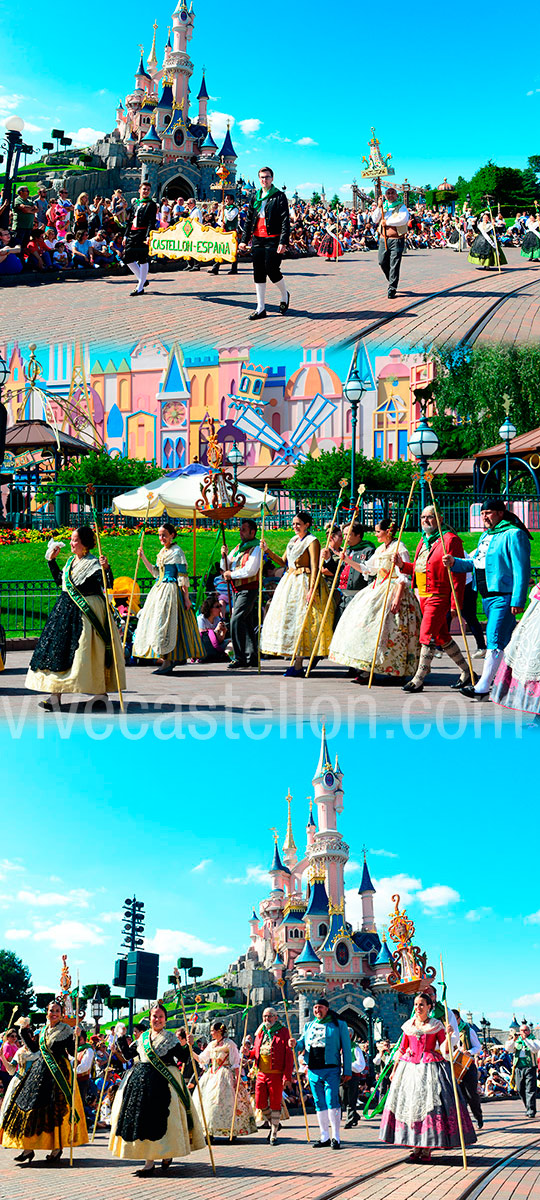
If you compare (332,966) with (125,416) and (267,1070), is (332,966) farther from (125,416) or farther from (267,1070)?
(267,1070)

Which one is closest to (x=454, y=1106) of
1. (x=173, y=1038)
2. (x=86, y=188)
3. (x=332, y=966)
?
(x=173, y=1038)

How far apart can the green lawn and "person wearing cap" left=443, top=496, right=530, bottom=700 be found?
8331 mm

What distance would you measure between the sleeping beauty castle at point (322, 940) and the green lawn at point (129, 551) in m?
18.9

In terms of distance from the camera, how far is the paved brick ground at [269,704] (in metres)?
10.6

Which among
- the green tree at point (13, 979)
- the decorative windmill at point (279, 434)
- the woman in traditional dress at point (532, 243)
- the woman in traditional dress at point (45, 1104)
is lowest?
the green tree at point (13, 979)

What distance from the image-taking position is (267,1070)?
11.7 m

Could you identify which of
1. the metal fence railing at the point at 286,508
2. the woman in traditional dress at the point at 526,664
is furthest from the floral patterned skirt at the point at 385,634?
the metal fence railing at the point at 286,508

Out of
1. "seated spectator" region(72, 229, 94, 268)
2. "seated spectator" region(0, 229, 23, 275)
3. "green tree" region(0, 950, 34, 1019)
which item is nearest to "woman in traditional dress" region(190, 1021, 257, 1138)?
"seated spectator" region(0, 229, 23, 275)

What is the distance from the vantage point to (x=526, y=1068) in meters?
14.8

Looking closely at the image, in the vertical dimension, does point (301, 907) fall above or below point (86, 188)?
below

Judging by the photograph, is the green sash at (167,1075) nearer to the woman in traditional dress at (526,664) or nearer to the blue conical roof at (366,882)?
the woman in traditional dress at (526,664)

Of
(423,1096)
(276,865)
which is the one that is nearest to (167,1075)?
(423,1096)

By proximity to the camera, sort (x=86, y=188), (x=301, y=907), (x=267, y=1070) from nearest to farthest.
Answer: (x=267, y=1070), (x=301, y=907), (x=86, y=188)

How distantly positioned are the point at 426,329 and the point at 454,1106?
19.8m
